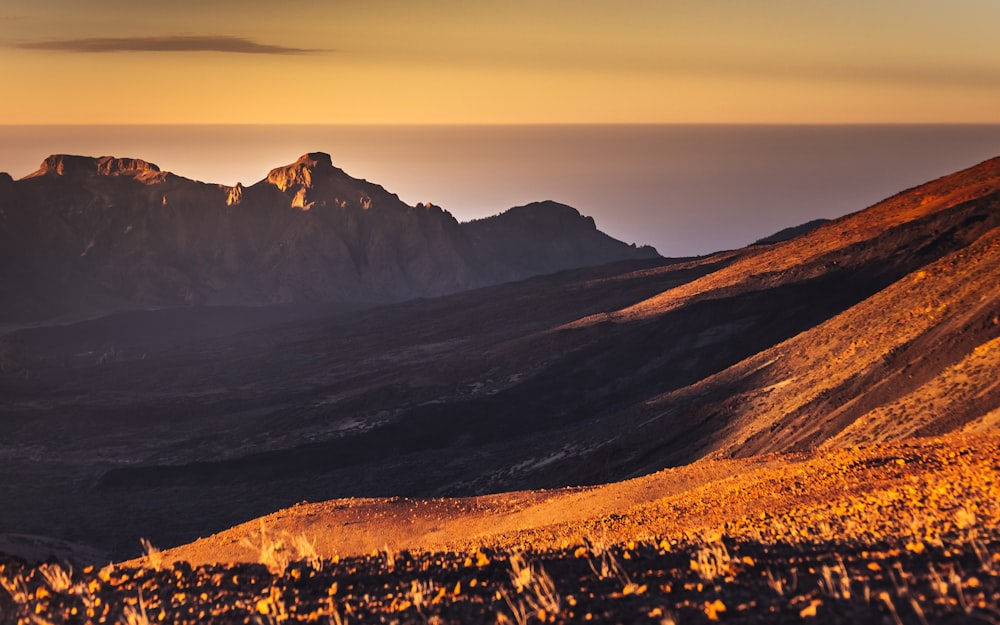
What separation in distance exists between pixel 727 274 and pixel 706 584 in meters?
54.8

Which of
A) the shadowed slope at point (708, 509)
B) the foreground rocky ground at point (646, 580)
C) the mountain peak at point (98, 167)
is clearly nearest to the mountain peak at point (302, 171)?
the mountain peak at point (98, 167)

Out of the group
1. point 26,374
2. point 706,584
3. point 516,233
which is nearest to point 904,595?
point 706,584

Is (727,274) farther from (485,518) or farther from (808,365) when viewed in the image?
(485,518)

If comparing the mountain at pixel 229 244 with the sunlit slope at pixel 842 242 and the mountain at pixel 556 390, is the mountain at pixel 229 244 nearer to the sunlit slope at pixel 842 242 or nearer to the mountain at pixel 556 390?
the mountain at pixel 556 390

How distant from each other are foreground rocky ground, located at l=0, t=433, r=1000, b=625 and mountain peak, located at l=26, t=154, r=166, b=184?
129535mm

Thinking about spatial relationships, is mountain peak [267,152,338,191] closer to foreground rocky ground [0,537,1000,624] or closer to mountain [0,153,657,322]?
mountain [0,153,657,322]

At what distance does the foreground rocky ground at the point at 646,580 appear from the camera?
7887 millimetres

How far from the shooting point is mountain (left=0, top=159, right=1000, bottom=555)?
3212 centimetres

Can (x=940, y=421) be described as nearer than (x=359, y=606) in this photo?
No

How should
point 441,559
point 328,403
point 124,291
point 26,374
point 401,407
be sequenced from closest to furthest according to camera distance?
point 441,559 → point 401,407 → point 328,403 → point 26,374 → point 124,291

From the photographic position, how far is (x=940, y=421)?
23.5 m

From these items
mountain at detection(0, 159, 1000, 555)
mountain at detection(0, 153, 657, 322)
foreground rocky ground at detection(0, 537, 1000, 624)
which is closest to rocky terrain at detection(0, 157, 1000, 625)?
foreground rocky ground at detection(0, 537, 1000, 624)

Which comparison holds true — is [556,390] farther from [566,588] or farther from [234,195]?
[234,195]

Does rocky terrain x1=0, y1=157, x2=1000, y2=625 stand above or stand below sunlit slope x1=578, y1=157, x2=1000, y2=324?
below
